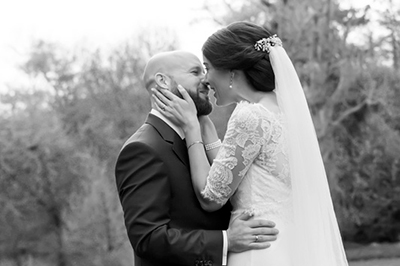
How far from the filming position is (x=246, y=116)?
11.3 feet

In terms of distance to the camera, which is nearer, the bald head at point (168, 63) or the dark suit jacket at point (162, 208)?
the dark suit jacket at point (162, 208)

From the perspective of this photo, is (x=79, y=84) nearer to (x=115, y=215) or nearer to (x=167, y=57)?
(x=115, y=215)

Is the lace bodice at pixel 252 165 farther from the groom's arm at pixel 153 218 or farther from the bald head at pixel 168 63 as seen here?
the bald head at pixel 168 63

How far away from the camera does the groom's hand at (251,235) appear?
3465 millimetres

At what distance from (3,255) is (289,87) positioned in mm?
21010

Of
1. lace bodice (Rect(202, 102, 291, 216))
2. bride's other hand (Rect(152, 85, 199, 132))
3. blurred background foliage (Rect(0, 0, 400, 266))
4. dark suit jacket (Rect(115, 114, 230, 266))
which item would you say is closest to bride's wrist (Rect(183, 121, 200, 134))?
bride's other hand (Rect(152, 85, 199, 132))

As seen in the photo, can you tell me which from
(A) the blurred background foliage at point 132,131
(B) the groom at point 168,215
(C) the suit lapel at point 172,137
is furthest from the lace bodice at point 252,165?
(A) the blurred background foliage at point 132,131

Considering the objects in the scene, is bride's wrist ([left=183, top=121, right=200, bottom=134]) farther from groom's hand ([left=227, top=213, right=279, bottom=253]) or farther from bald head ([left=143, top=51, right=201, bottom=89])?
groom's hand ([left=227, top=213, right=279, bottom=253])

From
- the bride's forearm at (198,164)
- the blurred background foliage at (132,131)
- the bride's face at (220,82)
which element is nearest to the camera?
the bride's forearm at (198,164)

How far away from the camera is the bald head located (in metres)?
3.73

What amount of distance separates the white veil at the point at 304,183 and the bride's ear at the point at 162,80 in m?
0.59

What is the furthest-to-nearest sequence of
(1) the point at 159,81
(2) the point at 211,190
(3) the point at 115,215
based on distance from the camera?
(3) the point at 115,215 → (1) the point at 159,81 → (2) the point at 211,190

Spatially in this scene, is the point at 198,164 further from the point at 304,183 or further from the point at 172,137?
the point at 304,183

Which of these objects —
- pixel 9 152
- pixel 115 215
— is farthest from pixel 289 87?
pixel 9 152
